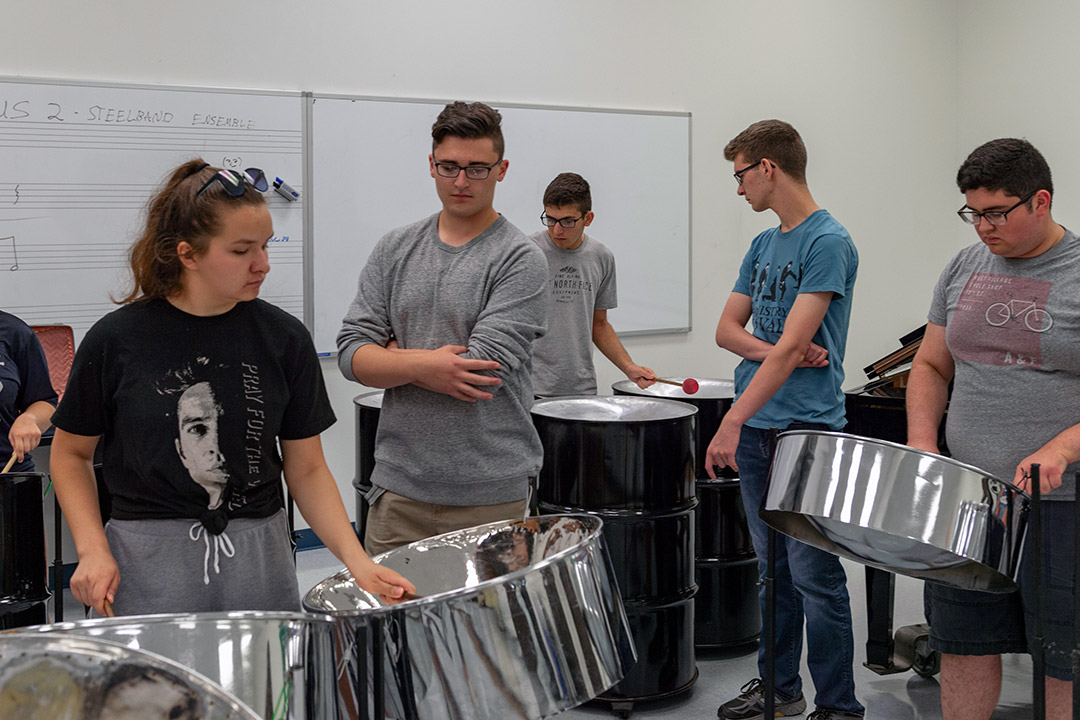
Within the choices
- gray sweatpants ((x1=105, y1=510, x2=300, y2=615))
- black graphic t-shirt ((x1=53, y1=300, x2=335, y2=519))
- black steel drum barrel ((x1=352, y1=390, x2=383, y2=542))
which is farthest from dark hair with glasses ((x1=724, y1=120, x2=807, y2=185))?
gray sweatpants ((x1=105, y1=510, x2=300, y2=615))

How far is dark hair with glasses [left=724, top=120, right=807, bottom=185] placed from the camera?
1948 millimetres

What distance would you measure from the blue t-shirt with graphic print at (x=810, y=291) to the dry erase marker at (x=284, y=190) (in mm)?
1747

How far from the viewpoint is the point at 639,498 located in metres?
2.09

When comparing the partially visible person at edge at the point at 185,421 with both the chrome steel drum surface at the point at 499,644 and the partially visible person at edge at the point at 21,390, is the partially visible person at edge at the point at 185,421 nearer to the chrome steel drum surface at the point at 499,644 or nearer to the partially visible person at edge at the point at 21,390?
the chrome steel drum surface at the point at 499,644

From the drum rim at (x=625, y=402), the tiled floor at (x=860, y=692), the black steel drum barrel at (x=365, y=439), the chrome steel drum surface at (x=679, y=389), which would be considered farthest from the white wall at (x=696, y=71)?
the tiled floor at (x=860, y=692)

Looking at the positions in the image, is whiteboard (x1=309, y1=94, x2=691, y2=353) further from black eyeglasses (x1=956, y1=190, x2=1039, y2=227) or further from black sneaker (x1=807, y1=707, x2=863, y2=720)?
black eyeglasses (x1=956, y1=190, x2=1039, y2=227)

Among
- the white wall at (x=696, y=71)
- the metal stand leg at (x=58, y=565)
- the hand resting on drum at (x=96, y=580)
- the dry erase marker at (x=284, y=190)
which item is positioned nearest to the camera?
the hand resting on drum at (x=96, y=580)

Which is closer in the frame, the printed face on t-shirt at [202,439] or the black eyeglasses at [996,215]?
the printed face on t-shirt at [202,439]

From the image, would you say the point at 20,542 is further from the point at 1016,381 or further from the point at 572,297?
the point at 572,297

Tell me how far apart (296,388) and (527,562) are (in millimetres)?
375

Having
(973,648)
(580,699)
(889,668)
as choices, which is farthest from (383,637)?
(889,668)

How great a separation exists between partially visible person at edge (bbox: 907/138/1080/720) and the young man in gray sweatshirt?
72 cm

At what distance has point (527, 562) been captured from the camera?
1.34 m

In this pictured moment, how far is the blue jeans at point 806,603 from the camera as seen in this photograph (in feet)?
6.35
